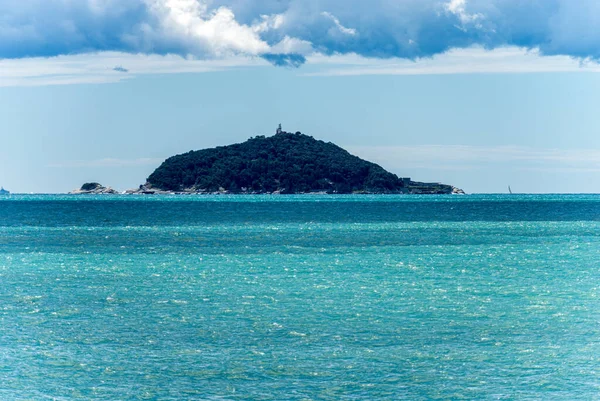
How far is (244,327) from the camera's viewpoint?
30094 mm

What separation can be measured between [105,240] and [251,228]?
22926mm

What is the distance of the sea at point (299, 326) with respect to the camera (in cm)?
2291

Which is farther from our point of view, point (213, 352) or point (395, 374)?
point (213, 352)

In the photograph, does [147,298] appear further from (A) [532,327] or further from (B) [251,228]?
(B) [251,228]

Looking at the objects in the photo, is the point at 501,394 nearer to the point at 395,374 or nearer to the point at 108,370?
the point at 395,374

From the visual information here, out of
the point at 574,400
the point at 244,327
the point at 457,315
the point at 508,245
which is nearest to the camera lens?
the point at 574,400

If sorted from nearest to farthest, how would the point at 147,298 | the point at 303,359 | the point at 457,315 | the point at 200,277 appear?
the point at 303,359 → the point at 457,315 → the point at 147,298 → the point at 200,277

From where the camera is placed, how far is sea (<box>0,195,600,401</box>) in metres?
22.9

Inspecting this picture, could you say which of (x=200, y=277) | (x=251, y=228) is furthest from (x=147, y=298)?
(x=251, y=228)

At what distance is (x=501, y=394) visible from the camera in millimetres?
22156

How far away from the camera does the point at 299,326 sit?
30.1m

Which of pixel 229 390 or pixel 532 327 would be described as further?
pixel 532 327

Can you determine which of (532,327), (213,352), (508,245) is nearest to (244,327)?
(213,352)

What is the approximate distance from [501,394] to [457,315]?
10.5 m
